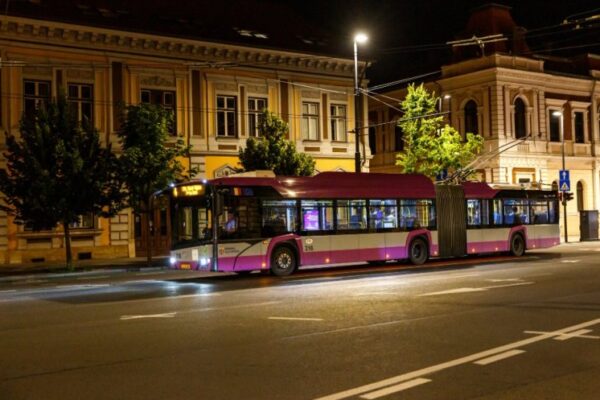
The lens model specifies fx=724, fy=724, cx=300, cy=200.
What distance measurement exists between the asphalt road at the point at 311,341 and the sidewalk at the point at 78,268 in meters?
7.95

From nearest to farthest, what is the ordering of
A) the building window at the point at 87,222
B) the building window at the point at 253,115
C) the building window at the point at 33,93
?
the building window at the point at 33,93 → the building window at the point at 87,222 → the building window at the point at 253,115

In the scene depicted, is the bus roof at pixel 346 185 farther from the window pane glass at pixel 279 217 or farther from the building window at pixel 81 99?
the building window at pixel 81 99

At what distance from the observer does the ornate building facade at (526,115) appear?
1806 inches

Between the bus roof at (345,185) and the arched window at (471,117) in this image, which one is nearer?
the bus roof at (345,185)

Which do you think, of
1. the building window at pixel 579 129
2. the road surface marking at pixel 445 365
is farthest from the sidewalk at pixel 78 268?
the building window at pixel 579 129

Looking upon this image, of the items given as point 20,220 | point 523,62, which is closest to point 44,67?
point 20,220

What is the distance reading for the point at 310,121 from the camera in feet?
128

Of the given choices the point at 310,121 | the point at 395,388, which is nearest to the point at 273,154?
the point at 310,121

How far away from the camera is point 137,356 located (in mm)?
9125

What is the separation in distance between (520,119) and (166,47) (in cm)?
2476

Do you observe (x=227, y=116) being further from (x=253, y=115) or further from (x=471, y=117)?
(x=471, y=117)

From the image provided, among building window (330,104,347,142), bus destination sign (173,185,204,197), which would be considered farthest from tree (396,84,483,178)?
bus destination sign (173,185,204,197)

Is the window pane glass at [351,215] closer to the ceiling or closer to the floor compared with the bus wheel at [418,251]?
closer to the ceiling

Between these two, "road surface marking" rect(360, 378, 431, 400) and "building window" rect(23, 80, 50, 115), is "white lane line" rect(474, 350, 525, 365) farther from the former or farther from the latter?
"building window" rect(23, 80, 50, 115)
